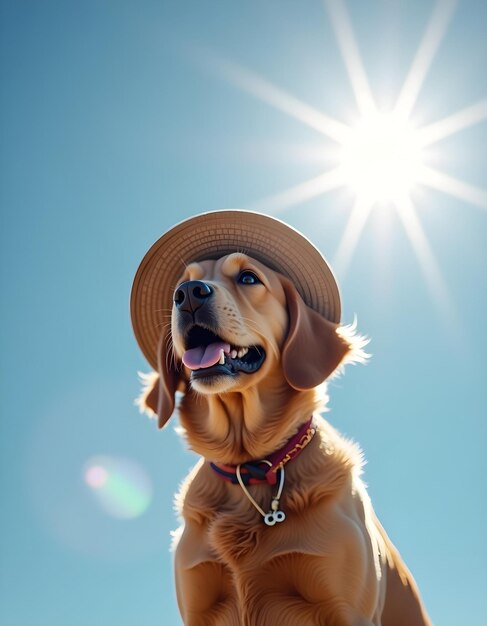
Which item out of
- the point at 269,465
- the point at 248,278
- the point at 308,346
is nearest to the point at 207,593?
the point at 269,465

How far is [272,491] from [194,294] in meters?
1.23

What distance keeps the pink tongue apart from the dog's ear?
1.22 ft

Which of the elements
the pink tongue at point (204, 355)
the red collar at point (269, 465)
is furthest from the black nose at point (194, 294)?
the red collar at point (269, 465)

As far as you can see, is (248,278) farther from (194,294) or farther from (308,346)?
(308,346)

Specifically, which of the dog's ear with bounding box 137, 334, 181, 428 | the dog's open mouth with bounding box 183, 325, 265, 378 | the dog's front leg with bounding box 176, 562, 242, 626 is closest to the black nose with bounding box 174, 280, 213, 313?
the dog's open mouth with bounding box 183, 325, 265, 378

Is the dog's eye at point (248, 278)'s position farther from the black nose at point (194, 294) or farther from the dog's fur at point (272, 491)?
the black nose at point (194, 294)

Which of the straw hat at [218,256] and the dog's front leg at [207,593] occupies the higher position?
the straw hat at [218,256]

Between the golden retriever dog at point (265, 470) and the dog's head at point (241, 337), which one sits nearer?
the golden retriever dog at point (265, 470)

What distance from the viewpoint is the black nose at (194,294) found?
3672mm

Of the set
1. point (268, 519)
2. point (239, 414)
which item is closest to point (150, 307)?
point (239, 414)

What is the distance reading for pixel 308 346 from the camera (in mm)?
3859

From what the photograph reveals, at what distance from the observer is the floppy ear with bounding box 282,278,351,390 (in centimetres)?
371

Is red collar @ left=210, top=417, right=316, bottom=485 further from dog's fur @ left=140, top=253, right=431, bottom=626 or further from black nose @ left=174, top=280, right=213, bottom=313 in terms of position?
black nose @ left=174, top=280, right=213, bottom=313

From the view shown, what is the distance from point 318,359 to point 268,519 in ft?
3.42
